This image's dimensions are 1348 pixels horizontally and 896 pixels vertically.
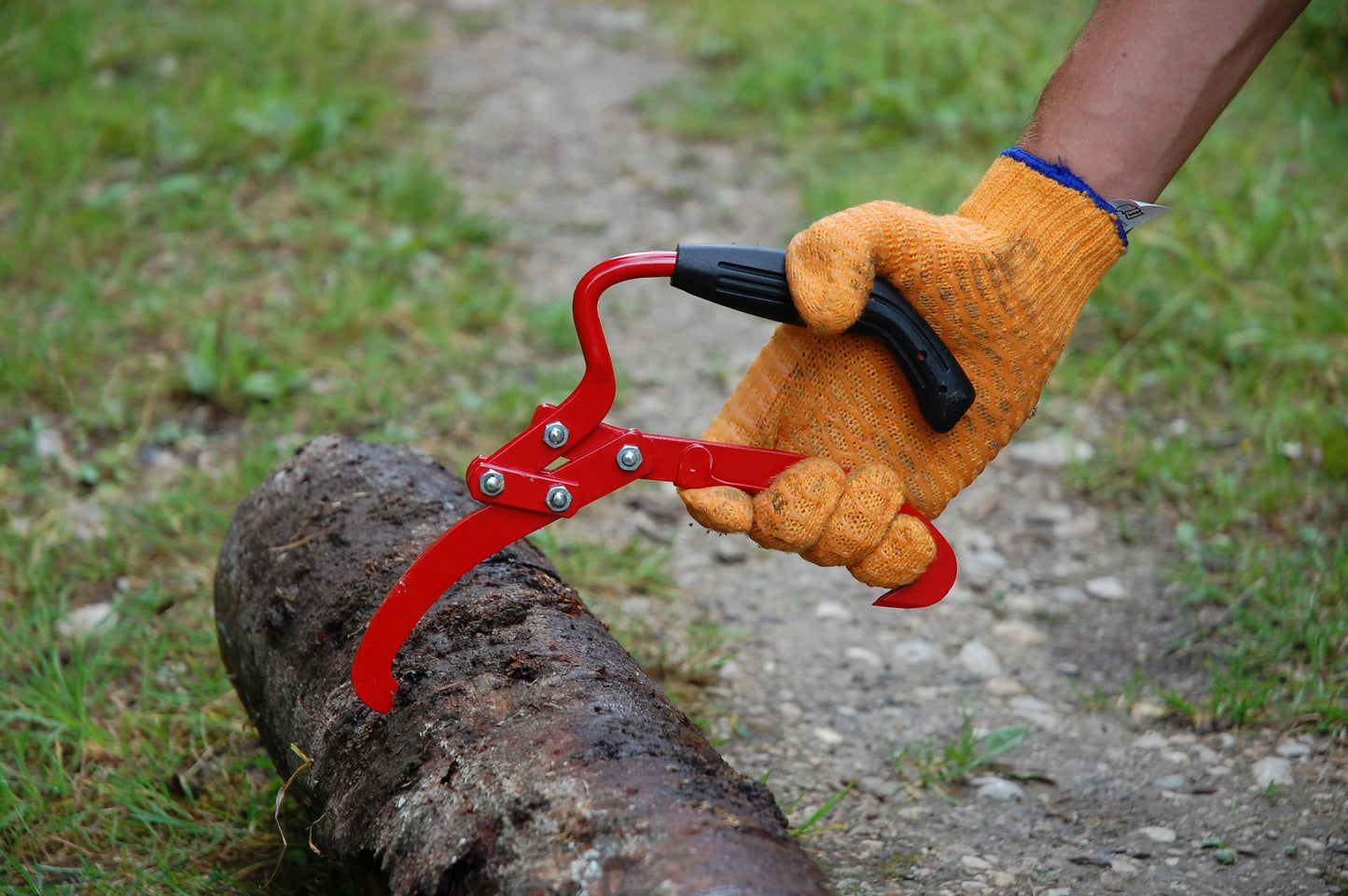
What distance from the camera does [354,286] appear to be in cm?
351

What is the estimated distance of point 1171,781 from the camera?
1999 millimetres

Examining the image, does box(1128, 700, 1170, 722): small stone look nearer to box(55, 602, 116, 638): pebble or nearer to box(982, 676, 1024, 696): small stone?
box(982, 676, 1024, 696): small stone

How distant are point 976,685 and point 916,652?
0.16 meters

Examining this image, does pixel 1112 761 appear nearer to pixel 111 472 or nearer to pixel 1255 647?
pixel 1255 647

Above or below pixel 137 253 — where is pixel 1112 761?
above

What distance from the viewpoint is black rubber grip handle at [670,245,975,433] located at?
1.48 meters

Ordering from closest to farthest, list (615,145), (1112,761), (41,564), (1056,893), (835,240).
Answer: (835,240), (1056,893), (1112,761), (41,564), (615,145)

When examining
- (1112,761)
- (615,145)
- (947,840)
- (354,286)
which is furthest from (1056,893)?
(615,145)

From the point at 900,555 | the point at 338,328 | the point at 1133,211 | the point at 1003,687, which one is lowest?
the point at 338,328

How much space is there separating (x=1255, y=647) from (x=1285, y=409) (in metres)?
0.99

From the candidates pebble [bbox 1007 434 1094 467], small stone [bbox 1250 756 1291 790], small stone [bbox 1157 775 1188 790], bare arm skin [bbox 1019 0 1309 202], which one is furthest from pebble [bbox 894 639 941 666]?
bare arm skin [bbox 1019 0 1309 202]

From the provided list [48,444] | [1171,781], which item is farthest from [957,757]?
[48,444]

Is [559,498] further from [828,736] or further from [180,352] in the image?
[180,352]

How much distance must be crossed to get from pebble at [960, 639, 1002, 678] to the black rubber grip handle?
937mm
